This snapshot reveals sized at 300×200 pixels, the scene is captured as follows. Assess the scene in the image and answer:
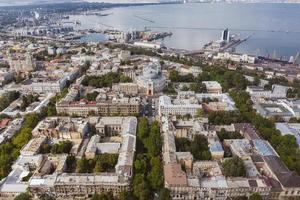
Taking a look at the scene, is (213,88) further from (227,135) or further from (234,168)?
(234,168)

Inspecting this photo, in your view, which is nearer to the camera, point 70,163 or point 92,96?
point 70,163

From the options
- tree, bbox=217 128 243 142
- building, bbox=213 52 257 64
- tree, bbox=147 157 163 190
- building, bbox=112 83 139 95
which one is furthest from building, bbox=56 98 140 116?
building, bbox=213 52 257 64

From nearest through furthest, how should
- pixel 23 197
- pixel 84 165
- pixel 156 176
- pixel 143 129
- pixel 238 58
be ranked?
pixel 23 197 < pixel 156 176 < pixel 84 165 < pixel 143 129 < pixel 238 58

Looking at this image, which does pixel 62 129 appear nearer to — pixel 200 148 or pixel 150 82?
pixel 200 148

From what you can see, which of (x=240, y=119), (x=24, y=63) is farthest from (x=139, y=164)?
(x=24, y=63)

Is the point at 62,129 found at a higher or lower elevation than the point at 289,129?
higher

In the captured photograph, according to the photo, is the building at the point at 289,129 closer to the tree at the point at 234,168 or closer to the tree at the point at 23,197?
the tree at the point at 234,168

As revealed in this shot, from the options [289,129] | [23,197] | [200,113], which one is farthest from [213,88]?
[23,197]

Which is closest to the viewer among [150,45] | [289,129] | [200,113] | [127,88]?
[289,129]

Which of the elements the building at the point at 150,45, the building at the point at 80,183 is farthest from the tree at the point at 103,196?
the building at the point at 150,45

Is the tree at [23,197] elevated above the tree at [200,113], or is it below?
below

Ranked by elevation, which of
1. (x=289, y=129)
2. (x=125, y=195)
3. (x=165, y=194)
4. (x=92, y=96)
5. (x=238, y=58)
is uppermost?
(x=238, y=58)
